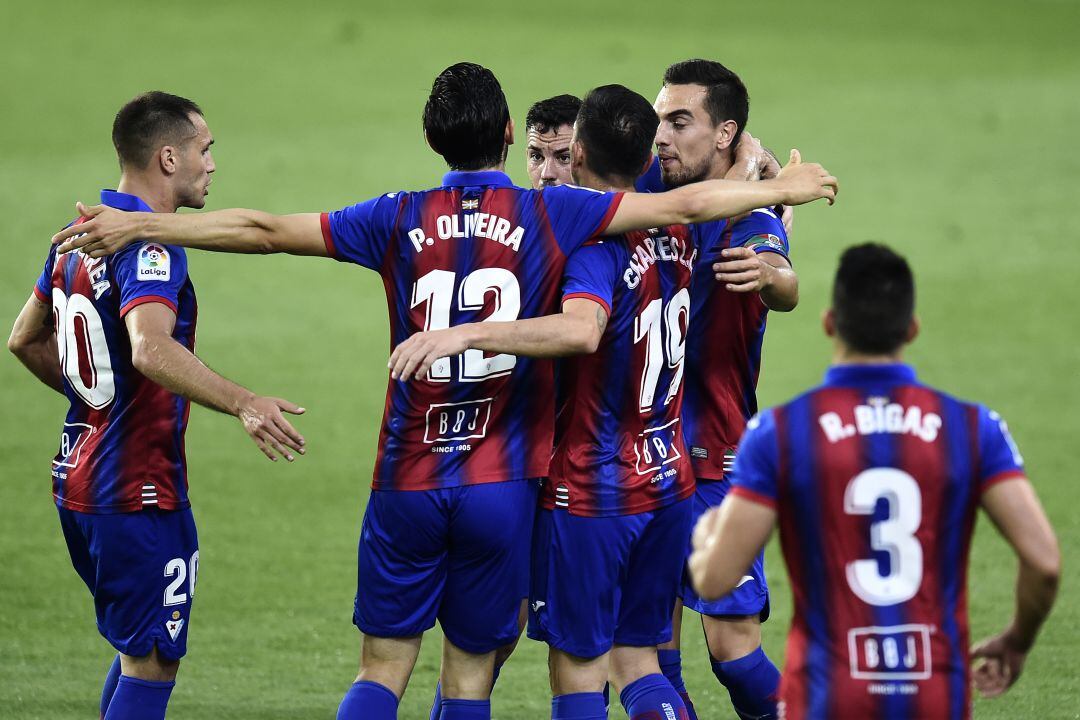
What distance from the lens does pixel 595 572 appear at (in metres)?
4.98

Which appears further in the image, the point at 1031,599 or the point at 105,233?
the point at 105,233

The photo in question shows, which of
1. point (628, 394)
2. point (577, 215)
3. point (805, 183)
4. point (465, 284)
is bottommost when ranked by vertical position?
point (628, 394)

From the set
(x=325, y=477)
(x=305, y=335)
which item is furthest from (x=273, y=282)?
(x=325, y=477)

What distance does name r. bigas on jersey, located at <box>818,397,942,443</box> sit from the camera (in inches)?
142

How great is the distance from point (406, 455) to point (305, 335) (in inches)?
368

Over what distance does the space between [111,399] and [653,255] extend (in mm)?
1879

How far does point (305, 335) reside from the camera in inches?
554

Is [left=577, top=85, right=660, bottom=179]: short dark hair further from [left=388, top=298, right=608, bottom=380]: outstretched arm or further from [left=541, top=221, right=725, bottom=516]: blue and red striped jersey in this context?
[left=388, top=298, right=608, bottom=380]: outstretched arm

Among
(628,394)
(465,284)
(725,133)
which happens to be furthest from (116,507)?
(725,133)

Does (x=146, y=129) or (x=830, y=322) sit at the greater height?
(x=146, y=129)

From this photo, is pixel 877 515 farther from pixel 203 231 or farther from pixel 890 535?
pixel 203 231

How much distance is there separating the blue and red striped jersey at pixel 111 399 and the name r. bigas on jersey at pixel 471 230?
0.87 m

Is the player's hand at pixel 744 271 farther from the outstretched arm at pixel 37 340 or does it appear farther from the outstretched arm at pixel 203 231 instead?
the outstretched arm at pixel 37 340

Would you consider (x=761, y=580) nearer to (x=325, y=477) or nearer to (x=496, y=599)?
(x=496, y=599)
